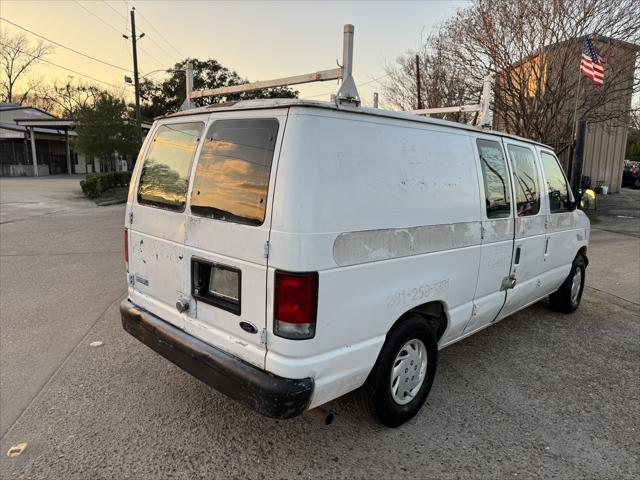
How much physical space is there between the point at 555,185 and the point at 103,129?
2496 centimetres

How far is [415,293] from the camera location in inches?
117

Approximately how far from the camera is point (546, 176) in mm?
4602

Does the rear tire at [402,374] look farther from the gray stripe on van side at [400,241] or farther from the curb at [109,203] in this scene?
the curb at [109,203]

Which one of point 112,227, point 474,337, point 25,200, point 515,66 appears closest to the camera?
point 474,337

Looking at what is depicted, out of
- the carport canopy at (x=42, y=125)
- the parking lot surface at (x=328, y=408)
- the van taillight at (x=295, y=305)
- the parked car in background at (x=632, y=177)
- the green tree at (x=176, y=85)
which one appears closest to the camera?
the van taillight at (x=295, y=305)

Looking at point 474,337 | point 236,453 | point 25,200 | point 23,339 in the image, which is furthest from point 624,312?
point 25,200

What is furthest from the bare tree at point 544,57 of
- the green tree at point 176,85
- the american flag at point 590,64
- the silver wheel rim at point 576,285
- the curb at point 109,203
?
the green tree at point 176,85

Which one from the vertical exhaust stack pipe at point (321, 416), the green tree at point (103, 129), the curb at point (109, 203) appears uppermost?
the green tree at point (103, 129)

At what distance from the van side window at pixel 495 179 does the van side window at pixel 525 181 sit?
20cm

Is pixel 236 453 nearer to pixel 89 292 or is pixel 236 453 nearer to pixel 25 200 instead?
pixel 89 292

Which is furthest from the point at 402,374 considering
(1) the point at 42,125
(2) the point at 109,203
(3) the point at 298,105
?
(1) the point at 42,125

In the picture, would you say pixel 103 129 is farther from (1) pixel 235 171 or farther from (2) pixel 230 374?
(2) pixel 230 374

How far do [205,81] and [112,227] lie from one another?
95.5 feet

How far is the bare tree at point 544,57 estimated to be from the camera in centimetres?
1334
